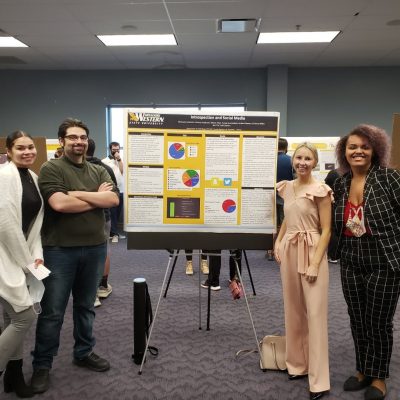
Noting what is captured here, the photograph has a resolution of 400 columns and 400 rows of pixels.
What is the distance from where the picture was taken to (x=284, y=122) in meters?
7.50

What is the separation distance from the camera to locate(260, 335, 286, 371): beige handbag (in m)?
2.42

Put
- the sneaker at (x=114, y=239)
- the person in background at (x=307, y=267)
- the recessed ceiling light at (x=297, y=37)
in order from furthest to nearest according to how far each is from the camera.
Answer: the sneaker at (x=114, y=239) < the recessed ceiling light at (x=297, y=37) < the person in background at (x=307, y=267)

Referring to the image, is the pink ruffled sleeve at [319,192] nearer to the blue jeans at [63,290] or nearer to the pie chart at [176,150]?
the pie chart at [176,150]

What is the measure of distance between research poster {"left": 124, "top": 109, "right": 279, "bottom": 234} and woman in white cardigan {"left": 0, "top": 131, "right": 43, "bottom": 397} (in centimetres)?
54

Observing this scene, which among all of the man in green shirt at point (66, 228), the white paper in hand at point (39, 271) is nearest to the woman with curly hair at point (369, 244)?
the man in green shirt at point (66, 228)

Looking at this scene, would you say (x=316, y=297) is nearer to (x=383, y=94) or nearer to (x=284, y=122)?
(x=284, y=122)

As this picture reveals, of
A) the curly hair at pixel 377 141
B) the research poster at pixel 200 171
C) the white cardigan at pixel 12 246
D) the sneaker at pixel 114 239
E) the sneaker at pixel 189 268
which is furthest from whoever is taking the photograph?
the sneaker at pixel 114 239

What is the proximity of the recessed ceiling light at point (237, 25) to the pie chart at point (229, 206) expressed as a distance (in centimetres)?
345

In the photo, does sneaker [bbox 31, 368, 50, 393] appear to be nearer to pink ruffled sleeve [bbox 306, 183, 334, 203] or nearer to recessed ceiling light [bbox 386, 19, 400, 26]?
pink ruffled sleeve [bbox 306, 183, 334, 203]

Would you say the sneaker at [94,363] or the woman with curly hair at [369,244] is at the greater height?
the woman with curly hair at [369,244]

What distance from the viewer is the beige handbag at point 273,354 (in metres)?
2.42

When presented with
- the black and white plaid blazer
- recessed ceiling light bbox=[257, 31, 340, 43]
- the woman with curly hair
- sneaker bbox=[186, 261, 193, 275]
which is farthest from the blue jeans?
recessed ceiling light bbox=[257, 31, 340, 43]

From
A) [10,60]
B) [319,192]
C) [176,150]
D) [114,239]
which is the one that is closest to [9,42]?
[10,60]

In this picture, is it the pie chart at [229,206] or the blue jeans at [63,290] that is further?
the pie chart at [229,206]
